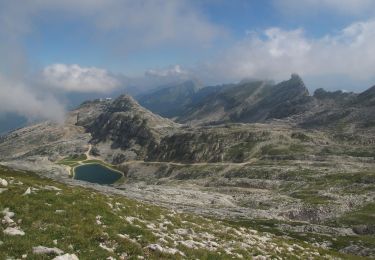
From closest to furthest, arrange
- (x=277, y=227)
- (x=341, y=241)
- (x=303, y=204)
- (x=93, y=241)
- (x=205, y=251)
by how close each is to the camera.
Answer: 1. (x=93, y=241)
2. (x=205, y=251)
3. (x=341, y=241)
4. (x=277, y=227)
5. (x=303, y=204)

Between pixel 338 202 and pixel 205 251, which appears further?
pixel 338 202

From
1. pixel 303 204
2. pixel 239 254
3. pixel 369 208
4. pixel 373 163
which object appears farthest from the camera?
pixel 373 163

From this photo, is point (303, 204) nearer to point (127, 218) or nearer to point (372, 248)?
point (372, 248)

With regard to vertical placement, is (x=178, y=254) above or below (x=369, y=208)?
above

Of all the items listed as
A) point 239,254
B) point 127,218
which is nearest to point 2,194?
point 127,218

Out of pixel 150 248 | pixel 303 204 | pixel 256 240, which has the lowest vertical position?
pixel 303 204

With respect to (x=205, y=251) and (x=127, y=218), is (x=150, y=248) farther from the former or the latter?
(x=127, y=218)

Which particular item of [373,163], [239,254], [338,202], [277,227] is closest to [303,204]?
[338,202]
